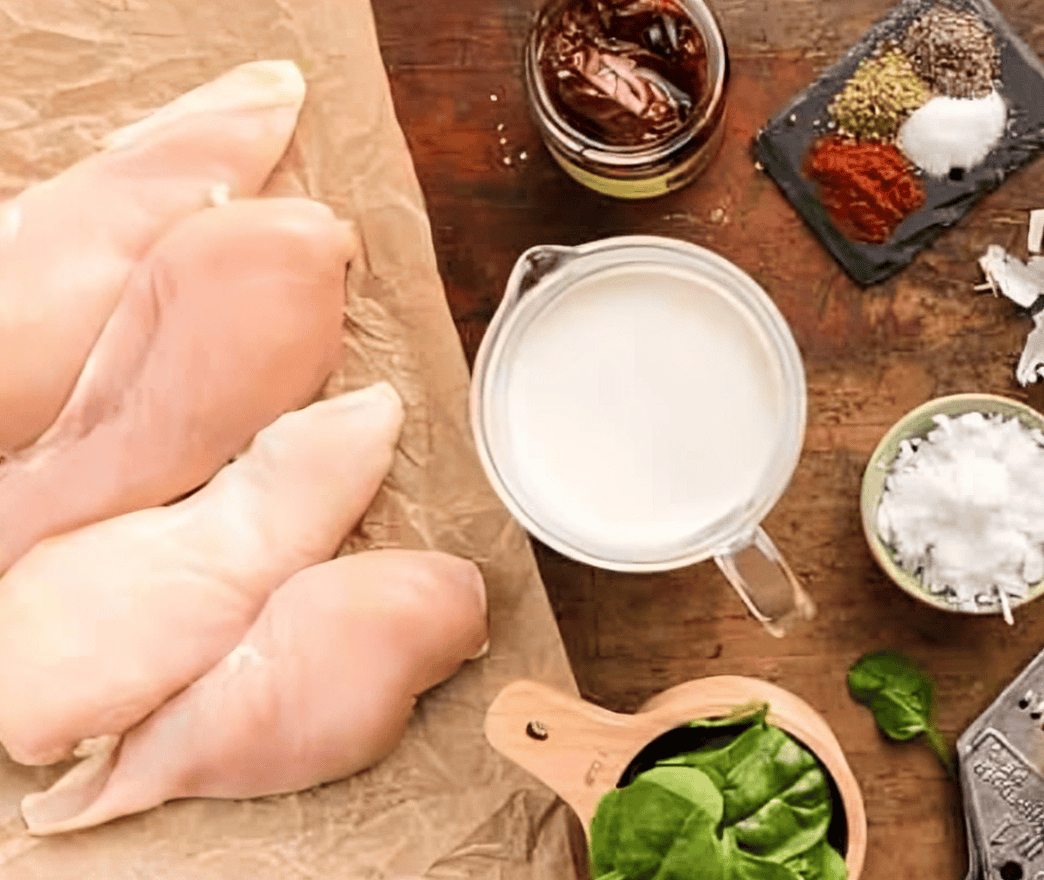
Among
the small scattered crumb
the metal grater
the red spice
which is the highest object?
the red spice

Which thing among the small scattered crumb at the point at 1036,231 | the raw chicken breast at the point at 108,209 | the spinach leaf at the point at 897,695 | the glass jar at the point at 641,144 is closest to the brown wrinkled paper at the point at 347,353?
the raw chicken breast at the point at 108,209

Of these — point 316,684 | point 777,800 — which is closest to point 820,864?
point 777,800

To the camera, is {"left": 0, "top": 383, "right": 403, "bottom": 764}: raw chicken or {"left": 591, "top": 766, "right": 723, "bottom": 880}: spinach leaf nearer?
{"left": 591, "top": 766, "right": 723, "bottom": 880}: spinach leaf

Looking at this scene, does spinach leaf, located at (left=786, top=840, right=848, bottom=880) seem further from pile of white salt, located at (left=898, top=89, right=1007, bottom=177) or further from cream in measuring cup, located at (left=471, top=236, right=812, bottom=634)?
pile of white salt, located at (left=898, top=89, right=1007, bottom=177)

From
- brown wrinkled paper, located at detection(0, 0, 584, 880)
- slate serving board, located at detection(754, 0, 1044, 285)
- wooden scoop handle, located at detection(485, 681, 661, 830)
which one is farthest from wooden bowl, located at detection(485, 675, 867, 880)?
slate serving board, located at detection(754, 0, 1044, 285)

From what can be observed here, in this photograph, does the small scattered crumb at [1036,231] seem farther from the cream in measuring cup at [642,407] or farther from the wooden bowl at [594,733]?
the wooden bowl at [594,733]

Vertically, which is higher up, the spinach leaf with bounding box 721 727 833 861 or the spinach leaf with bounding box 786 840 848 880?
the spinach leaf with bounding box 721 727 833 861

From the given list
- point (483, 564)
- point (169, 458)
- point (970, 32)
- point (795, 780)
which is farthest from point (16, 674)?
point (970, 32)

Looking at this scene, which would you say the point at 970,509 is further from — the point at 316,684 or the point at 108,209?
the point at 108,209
